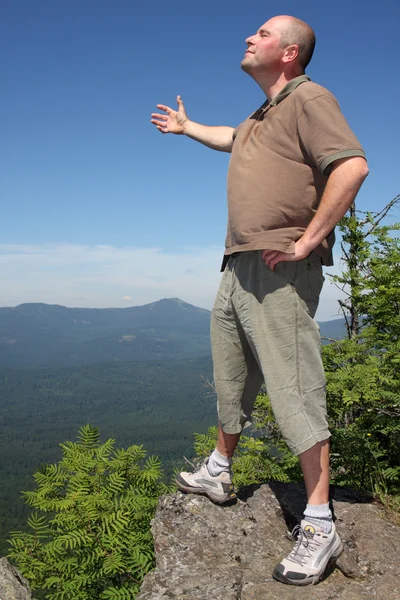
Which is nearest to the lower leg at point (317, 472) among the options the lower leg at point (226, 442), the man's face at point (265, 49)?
the lower leg at point (226, 442)

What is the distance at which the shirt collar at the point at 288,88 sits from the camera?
9.12 ft

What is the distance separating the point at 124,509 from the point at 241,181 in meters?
2.87

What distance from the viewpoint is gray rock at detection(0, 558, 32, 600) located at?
9.29 feet

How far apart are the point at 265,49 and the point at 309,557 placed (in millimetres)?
3007

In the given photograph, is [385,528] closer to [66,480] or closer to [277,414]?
[277,414]

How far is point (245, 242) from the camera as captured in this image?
2.82 meters

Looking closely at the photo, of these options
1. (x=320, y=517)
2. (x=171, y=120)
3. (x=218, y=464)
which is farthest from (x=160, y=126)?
(x=320, y=517)

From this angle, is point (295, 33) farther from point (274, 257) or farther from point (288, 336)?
point (288, 336)

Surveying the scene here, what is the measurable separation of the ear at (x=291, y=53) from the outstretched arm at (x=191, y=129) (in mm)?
750

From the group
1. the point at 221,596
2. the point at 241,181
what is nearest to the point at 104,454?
the point at 221,596

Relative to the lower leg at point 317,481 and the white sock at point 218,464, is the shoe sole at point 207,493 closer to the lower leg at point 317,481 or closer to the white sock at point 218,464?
the white sock at point 218,464

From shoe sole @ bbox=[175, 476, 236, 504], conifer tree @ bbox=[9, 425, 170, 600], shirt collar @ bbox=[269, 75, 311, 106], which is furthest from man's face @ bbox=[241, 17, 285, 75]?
conifer tree @ bbox=[9, 425, 170, 600]

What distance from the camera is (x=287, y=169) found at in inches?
107

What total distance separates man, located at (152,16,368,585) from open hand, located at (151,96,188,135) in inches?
38.0
